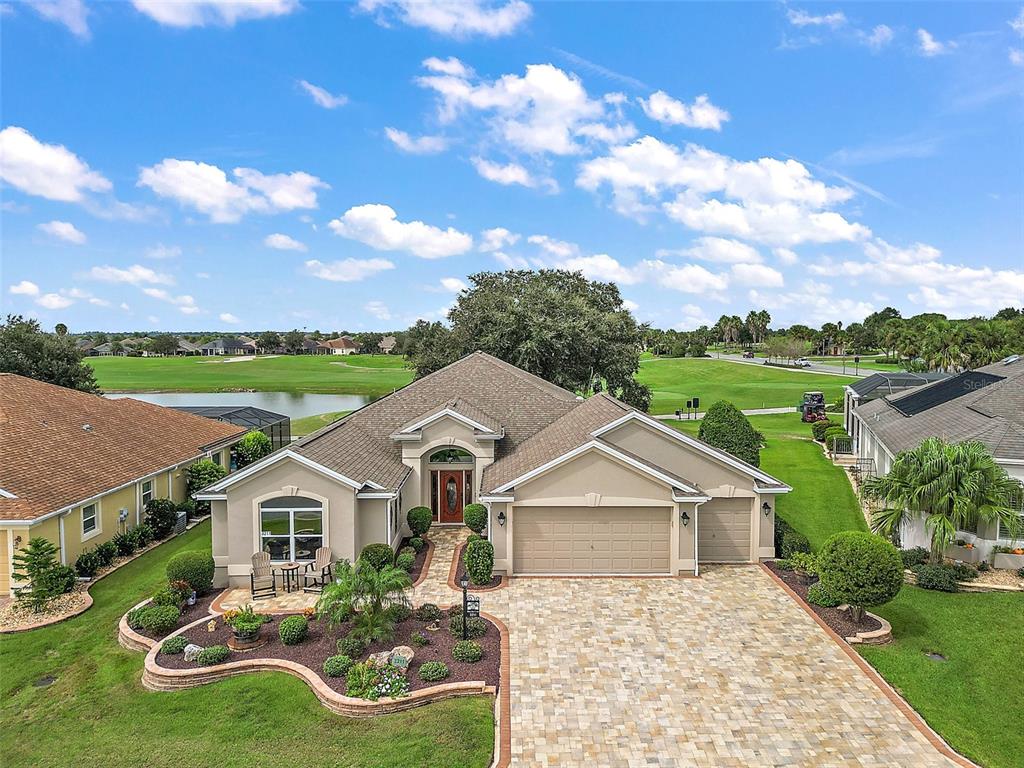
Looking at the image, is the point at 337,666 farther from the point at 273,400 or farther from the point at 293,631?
the point at 273,400

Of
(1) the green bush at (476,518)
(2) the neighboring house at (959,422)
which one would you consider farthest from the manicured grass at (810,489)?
(1) the green bush at (476,518)

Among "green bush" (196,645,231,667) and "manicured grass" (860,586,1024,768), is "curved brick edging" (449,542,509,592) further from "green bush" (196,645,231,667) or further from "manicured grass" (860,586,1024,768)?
"manicured grass" (860,586,1024,768)

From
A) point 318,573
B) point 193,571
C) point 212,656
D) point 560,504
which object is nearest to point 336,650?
point 212,656

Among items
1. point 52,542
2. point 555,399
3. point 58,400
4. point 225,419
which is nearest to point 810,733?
point 555,399

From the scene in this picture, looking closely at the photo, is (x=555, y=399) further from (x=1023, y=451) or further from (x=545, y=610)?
(x=1023, y=451)

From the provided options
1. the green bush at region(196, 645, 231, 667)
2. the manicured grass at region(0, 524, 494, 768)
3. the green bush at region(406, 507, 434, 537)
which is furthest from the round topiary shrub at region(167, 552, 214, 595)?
the green bush at region(406, 507, 434, 537)

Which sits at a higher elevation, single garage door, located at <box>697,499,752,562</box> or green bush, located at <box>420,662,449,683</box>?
single garage door, located at <box>697,499,752,562</box>

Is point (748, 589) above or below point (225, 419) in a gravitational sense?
below
